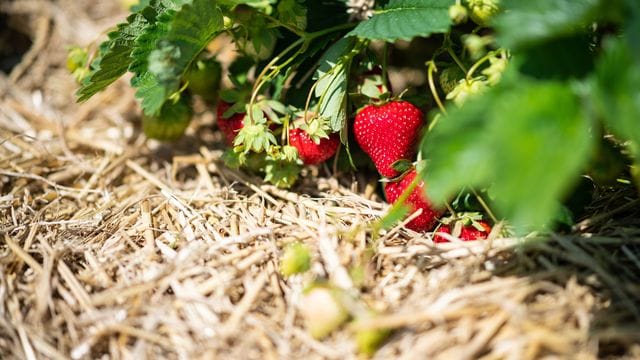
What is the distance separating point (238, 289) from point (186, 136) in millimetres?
899

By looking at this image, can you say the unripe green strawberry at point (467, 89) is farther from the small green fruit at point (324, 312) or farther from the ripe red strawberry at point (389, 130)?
the small green fruit at point (324, 312)

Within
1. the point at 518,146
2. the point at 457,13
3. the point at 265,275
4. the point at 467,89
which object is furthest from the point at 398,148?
the point at 518,146

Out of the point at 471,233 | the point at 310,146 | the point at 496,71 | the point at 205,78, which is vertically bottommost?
the point at 471,233

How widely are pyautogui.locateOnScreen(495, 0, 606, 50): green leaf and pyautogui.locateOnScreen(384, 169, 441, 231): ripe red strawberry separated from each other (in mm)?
505

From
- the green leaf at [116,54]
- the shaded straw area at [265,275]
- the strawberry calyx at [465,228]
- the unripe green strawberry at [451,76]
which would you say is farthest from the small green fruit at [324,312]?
the green leaf at [116,54]

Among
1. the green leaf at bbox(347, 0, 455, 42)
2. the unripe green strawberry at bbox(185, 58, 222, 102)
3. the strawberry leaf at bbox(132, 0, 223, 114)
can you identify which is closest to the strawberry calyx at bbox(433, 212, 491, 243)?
the green leaf at bbox(347, 0, 455, 42)

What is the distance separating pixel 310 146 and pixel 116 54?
527 mm

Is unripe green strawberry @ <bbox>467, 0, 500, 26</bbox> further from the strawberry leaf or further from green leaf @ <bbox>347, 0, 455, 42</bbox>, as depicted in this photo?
the strawberry leaf

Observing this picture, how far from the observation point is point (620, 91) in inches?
36.7

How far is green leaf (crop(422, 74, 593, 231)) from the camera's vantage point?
2.84 ft

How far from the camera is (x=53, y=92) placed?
2.23 m

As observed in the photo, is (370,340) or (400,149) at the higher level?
(400,149)

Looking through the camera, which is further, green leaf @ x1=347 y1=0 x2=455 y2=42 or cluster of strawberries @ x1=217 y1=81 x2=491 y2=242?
cluster of strawberries @ x1=217 y1=81 x2=491 y2=242

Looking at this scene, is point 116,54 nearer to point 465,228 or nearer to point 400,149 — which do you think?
point 400,149
